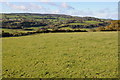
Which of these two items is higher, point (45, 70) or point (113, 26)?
point (113, 26)

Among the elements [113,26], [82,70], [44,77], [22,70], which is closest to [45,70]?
[44,77]

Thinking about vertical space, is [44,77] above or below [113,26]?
below

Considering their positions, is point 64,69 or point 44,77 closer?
point 44,77

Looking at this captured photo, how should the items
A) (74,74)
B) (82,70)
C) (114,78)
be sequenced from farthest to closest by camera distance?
(82,70) → (74,74) → (114,78)

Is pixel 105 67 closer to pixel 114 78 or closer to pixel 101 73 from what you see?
pixel 101 73

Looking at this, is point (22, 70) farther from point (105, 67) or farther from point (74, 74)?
point (105, 67)

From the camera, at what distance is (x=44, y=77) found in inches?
522

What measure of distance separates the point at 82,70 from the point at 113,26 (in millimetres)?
88567

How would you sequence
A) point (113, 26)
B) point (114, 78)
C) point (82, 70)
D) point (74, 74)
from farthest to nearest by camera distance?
point (113, 26) → point (82, 70) → point (74, 74) → point (114, 78)

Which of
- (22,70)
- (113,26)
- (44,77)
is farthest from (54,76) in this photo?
(113,26)

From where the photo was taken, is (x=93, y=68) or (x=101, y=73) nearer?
(x=101, y=73)

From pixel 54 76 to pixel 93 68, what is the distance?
5.30m

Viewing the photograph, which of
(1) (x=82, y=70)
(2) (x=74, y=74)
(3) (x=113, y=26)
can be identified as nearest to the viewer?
(2) (x=74, y=74)

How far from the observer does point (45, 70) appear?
15266 mm
